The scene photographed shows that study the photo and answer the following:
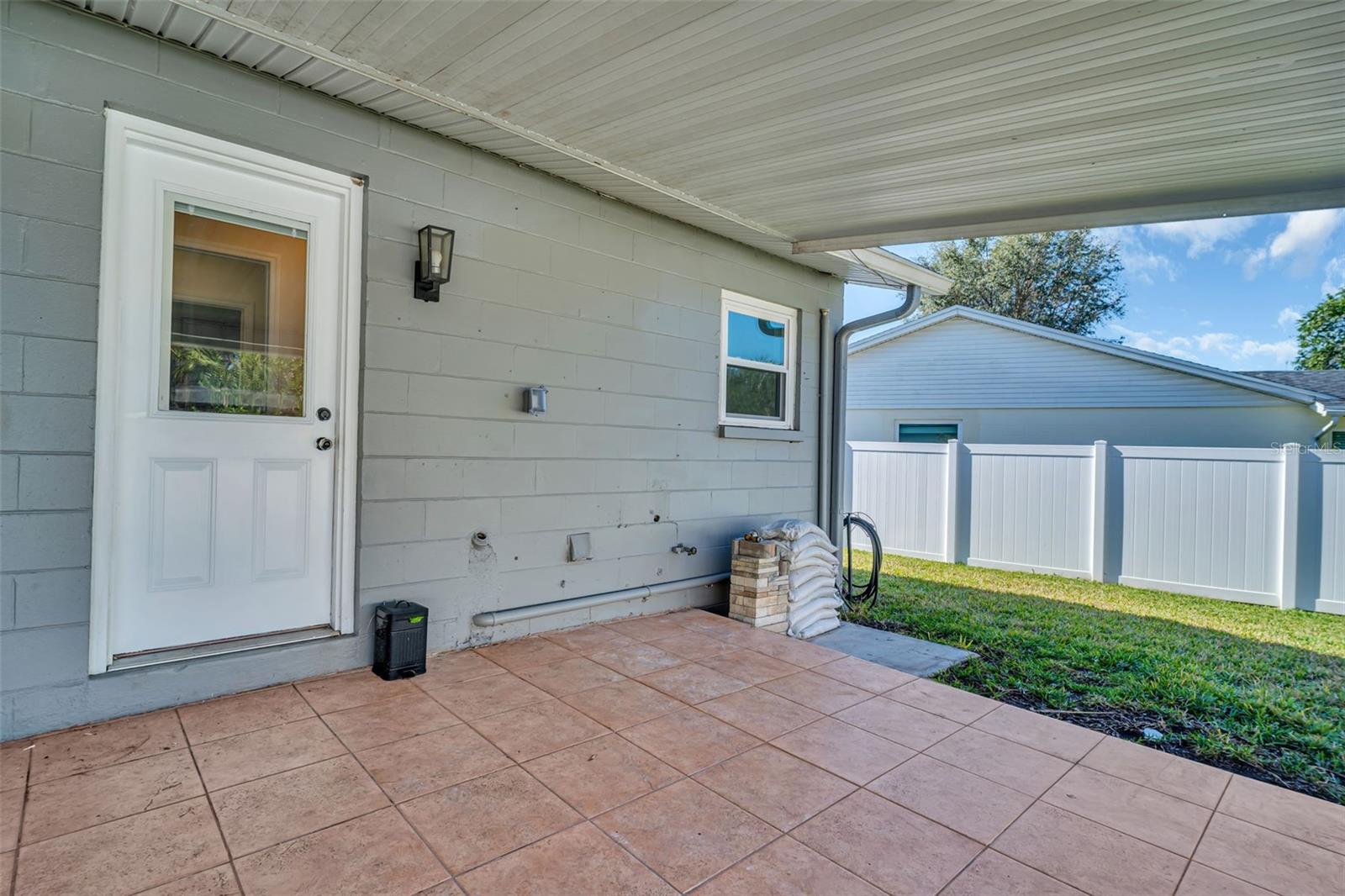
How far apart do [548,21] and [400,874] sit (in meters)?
2.64

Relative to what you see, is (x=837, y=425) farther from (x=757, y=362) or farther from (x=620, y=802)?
(x=620, y=802)

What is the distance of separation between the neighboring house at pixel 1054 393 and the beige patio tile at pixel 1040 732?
27.8 ft

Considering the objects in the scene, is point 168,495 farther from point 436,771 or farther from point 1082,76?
point 1082,76

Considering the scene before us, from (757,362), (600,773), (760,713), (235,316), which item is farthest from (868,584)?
(235,316)

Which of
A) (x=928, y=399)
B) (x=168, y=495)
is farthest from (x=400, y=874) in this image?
(x=928, y=399)

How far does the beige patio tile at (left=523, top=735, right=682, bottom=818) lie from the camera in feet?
6.93

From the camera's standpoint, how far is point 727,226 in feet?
15.1

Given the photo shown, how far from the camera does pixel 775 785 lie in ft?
7.37

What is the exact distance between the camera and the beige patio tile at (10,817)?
1.75 m

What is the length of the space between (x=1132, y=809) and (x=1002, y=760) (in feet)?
1.39

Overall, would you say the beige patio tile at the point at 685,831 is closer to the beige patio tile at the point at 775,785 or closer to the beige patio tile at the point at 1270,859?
the beige patio tile at the point at 775,785

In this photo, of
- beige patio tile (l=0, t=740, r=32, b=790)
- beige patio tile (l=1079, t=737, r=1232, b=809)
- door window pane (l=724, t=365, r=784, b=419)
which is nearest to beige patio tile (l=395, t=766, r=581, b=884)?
beige patio tile (l=0, t=740, r=32, b=790)

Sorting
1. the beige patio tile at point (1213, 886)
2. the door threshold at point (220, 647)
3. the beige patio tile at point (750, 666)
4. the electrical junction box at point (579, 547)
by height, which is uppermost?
the electrical junction box at point (579, 547)

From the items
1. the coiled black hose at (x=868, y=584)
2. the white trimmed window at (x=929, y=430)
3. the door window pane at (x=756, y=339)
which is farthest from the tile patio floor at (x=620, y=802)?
the white trimmed window at (x=929, y=430)
